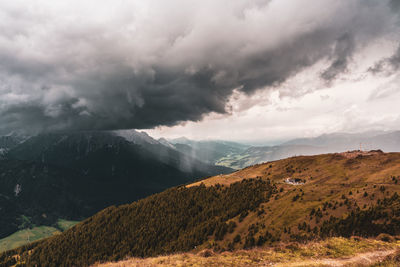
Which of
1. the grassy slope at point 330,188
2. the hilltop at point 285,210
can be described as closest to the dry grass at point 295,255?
the hilltop at point 285,210

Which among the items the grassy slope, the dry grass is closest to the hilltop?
the grassy slope

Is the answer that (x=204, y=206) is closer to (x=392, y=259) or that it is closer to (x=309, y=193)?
(x=309, y=193)

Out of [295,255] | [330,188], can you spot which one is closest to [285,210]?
[330,188]

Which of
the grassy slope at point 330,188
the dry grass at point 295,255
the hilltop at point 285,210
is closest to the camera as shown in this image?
the dry grass at point 295,255

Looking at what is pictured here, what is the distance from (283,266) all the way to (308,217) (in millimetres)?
80805

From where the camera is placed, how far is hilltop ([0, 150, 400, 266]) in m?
77.9

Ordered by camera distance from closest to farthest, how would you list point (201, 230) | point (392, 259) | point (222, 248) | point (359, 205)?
point (392, 259) → point (359, 205) → point (222, 248) → point (201, 230)

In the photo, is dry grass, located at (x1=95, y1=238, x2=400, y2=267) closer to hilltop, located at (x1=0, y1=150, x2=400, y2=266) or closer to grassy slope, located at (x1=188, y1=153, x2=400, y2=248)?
hilltop, located at (x1=0, y1=150, x2=400, y2=266)

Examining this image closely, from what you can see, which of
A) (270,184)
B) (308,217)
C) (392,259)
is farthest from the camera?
(270,184)

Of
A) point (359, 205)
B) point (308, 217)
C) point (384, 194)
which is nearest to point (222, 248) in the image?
point (308, 217)

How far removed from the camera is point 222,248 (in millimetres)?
104000

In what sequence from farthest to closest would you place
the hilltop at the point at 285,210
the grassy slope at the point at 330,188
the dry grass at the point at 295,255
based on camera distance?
the grassy slope at the point at 330,188 < the hilltop at the point at 285,210 < the dry grass at the point at 295,255

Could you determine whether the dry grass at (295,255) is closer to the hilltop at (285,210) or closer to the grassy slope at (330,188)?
the hilltop at (285,210)

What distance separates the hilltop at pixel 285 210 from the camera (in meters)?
77.9
